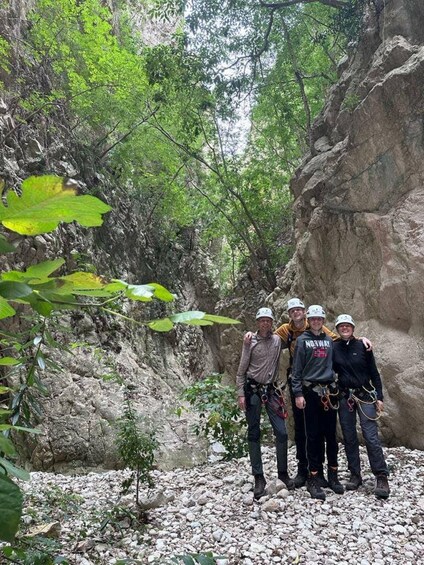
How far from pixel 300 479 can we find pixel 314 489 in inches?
13.5

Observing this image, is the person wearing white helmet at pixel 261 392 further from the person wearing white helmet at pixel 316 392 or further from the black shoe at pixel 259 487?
the person wearing white helmet at pixel 316 392

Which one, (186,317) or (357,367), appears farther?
(357,367)

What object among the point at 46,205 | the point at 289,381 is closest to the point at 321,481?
the point at 289,381

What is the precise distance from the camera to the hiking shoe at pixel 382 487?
4.01 meters

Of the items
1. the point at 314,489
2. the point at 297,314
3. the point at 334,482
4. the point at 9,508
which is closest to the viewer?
the point at 9,508

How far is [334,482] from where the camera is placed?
171 inches

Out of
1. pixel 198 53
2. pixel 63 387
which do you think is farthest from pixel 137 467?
pixel 198 53

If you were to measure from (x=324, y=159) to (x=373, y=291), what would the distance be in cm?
263

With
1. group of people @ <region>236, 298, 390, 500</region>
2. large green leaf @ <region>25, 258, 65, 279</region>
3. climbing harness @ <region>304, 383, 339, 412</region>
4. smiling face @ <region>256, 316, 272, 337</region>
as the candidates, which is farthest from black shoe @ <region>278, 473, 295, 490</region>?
large green leaf @ <region>25, 258, 65, 279</region>

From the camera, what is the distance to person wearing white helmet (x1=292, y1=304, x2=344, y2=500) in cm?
442

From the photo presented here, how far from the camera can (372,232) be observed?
6344mm

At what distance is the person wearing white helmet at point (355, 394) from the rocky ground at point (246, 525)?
0.38 metres

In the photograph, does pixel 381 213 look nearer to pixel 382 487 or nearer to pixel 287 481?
pixel 382 487

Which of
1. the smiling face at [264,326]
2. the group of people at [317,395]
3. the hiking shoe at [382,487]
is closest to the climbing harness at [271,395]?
the group of people at [317,395]
